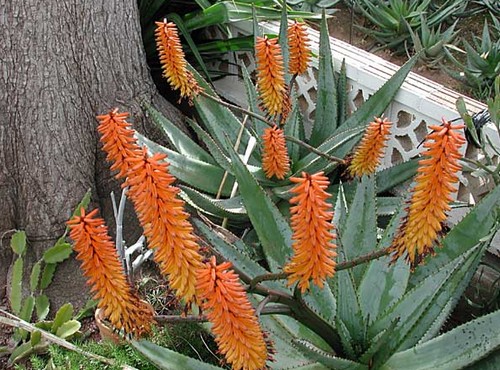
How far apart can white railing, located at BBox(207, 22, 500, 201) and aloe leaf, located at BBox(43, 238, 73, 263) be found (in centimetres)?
112

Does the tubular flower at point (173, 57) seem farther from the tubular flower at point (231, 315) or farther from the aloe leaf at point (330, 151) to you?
the tubular flower at point (231, 315)

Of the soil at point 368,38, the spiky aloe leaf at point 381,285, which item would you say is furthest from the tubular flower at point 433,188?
the soil at point 368,38

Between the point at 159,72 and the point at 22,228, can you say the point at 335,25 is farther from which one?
the point at 22,228

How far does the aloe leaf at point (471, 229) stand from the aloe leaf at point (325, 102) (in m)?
0.87

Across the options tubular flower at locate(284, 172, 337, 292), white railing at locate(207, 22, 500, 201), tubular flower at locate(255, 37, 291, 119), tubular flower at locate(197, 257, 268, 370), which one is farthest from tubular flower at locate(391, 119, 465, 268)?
white railing at locate(207, 22, 500, 201)

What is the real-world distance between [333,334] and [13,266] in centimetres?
137

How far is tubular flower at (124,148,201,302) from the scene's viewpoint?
114cm

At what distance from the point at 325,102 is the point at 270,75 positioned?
70 cm

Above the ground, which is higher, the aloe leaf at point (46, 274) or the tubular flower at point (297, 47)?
the tubular flower at point (297, 47)

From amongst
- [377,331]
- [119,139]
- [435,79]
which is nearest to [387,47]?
[435,79]

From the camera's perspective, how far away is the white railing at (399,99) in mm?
2527

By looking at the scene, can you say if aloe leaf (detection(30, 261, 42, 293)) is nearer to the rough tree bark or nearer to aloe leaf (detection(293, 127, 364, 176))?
the rough tree bark

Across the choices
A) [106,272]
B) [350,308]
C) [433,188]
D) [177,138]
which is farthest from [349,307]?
[177,138]

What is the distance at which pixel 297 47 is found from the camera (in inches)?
89.0
